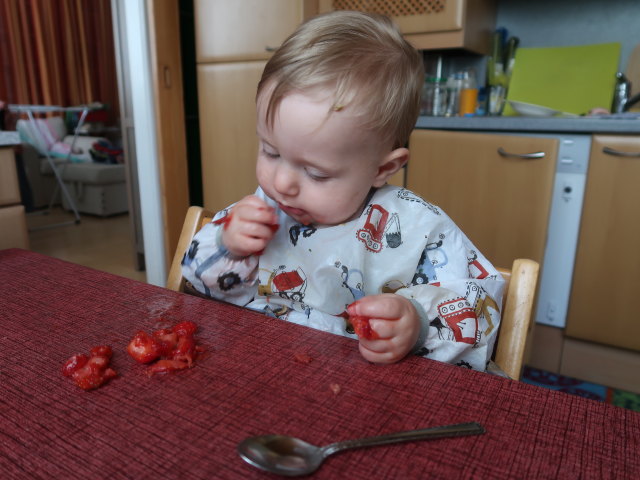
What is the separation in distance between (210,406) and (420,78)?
1.72 feet

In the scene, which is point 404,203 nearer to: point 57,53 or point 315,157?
point 315,157

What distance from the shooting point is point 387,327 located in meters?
0.52

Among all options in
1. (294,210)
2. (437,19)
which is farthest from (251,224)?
(437,19)

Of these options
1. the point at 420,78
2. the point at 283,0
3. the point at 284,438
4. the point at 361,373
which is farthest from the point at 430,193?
the point at 284,438

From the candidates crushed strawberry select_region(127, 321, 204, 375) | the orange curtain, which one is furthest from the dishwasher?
the orange curtain

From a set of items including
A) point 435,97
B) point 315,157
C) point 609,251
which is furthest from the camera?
point 435,97

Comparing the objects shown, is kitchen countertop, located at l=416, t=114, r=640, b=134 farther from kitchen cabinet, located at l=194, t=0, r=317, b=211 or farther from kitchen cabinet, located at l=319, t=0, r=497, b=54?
kitchen cabinet, located at l=194, t=0, r=317, b=211

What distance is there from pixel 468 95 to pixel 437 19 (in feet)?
1.20

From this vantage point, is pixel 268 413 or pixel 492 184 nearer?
pixel 268 413

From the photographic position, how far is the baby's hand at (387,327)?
0.51 metres

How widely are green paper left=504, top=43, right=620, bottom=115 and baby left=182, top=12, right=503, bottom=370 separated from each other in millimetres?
1640

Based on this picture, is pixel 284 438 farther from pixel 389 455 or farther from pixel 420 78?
pixel 420 78

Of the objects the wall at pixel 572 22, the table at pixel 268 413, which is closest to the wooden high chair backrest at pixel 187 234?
the table at pixel 268 413

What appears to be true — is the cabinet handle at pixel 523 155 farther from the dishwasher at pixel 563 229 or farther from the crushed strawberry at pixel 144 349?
the crushed strawberry at pixel 144 349
